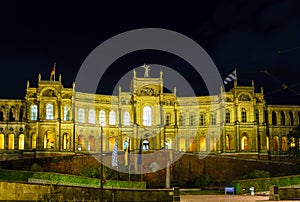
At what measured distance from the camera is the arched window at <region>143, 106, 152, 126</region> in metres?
80.7

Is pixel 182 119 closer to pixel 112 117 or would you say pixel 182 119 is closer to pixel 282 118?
pixel 112 117

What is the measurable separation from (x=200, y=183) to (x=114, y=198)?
2981cm

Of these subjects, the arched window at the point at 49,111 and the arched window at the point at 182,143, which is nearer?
the arched window at the point at 49,111

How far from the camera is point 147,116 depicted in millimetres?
80938

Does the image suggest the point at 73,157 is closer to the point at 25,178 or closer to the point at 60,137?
the point at 60,137

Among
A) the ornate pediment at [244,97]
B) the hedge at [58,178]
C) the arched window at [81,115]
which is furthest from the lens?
the ornate pediment at [244,97]

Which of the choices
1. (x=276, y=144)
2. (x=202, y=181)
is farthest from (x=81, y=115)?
(x=276, y=144)

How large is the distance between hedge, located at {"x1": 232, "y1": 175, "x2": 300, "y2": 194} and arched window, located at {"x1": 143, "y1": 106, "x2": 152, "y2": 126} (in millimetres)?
31884

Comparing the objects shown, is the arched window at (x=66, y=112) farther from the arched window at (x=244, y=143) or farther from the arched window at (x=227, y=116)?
the arched window at (x=244, y=143)

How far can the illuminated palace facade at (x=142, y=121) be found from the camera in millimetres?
75812

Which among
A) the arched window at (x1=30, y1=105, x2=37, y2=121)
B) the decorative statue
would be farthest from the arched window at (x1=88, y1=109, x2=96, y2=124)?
the decorative statue

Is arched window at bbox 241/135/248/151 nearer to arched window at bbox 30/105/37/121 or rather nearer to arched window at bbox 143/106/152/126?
arched window at bbox 143/106/152/126

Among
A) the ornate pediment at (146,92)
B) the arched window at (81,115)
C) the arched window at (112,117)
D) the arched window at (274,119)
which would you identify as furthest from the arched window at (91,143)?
the arched window at (274,119)

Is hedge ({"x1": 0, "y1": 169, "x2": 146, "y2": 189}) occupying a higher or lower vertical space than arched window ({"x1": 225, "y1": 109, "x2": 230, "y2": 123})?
lower
